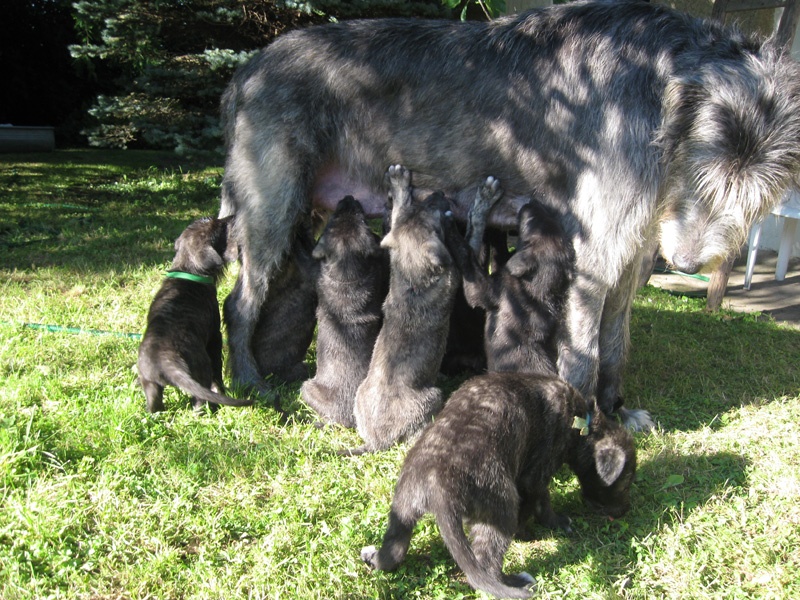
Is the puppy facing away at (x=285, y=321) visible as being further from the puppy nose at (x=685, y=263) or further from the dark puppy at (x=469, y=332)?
the puppy nose at (x=685, y=263)

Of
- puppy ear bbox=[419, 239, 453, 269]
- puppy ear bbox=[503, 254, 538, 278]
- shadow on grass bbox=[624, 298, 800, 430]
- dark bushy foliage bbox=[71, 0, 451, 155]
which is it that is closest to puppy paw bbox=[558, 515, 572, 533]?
shadow on grass bbox=[624, 298, 800, 430]

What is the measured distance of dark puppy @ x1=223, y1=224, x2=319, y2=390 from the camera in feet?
14.9

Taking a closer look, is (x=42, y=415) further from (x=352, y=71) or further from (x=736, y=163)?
(x=736, y=163)

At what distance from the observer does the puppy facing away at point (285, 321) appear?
15.0 ft

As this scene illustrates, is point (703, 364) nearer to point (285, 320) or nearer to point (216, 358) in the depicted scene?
point (285, 320)

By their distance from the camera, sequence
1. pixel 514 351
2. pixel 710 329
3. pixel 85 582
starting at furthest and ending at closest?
1. pixel 710 329
2. pixel 514 351
3. pixel 85 582

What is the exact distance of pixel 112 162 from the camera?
12.3 m

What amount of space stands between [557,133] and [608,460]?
6.13 feet

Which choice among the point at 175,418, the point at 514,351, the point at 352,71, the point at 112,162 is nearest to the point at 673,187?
the point at 514,351

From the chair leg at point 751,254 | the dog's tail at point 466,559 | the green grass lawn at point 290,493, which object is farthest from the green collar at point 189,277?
the chair leg at point 751,254

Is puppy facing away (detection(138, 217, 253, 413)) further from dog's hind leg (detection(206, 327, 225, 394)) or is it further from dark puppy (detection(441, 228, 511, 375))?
dark puppy (detection(441, 228, 511, 375))

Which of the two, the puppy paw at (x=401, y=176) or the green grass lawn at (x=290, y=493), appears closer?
the green grass lawn at (x=290, y=493)

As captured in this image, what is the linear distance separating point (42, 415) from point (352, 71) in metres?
2.63

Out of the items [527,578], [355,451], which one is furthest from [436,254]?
[527,578]
